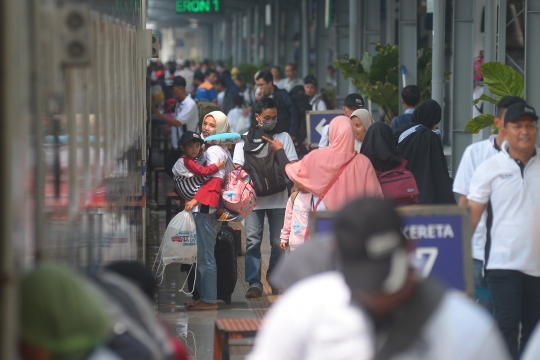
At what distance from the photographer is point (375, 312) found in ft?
8.13

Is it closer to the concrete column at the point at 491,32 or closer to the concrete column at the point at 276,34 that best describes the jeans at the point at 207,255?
the concrete column at the point at 491,32

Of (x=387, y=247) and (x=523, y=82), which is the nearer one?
(x=387, y=247)

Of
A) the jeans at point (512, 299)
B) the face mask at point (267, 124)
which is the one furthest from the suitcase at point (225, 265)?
the jeans at point (512, 299)

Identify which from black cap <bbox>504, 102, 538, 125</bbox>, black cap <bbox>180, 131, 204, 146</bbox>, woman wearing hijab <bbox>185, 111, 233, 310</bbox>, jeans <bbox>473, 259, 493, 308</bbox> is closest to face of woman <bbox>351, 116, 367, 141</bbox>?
woman wearing hijab <bbox>185, 111, 233, 310</bbox>

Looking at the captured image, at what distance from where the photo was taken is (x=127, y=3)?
6.28m

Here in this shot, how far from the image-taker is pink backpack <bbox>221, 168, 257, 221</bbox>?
813cm

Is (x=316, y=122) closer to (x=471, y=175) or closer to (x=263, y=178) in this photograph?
(x=263, y=178)

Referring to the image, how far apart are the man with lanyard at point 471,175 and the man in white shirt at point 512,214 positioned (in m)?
0.23

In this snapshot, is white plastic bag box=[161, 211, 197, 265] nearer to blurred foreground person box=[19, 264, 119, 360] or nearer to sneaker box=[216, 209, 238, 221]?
sneaker box=[216, 209, 238, 221]

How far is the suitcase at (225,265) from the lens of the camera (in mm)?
8562

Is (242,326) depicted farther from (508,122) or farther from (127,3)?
(127,3)

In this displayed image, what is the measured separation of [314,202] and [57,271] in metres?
4.75

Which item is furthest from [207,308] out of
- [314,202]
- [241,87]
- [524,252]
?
[241,87]

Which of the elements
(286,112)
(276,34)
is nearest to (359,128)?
(286,112)
